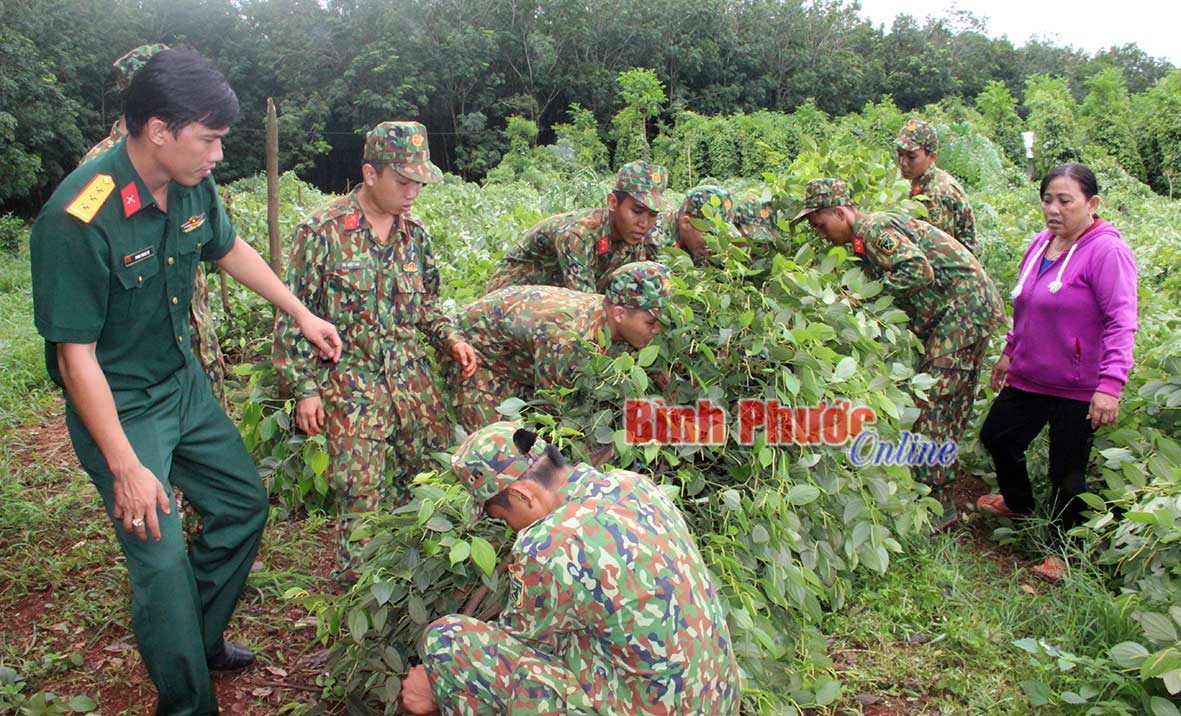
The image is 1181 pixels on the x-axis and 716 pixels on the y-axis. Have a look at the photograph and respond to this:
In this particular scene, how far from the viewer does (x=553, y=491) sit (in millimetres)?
2016

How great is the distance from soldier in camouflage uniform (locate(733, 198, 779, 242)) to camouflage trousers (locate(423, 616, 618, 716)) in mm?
2606

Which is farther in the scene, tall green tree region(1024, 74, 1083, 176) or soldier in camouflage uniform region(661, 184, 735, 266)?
tall green tree region(1024, 74, 1083, 176)

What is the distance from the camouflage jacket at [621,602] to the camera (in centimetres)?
187

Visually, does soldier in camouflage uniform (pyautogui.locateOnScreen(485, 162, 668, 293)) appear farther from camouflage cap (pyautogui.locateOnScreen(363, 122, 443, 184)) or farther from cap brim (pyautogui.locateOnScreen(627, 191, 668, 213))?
camouflage cap (pyautogui.locateOnScreen(363, 122, 443, 184))

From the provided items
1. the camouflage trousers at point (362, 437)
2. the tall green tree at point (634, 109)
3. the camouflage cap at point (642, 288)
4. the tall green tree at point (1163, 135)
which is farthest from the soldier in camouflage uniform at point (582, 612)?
the tall green tree at point (634, 109)

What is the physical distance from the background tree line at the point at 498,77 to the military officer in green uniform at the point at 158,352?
18601mm

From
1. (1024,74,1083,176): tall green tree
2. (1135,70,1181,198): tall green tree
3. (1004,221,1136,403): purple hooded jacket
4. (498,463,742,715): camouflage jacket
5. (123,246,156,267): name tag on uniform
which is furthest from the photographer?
(1135,70,1181,198): tall green tree

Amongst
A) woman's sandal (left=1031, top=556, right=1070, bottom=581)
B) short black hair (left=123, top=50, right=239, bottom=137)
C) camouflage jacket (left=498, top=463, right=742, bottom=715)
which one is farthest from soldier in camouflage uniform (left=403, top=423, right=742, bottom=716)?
woman's sandal (left=1031, top=556, right=1070, bottom=581)

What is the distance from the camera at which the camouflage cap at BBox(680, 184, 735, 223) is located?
4.09 metres

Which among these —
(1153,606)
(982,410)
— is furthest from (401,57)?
(1153,606)

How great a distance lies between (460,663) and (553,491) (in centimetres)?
43

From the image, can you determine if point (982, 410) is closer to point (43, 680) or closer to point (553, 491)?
point (553, 491)

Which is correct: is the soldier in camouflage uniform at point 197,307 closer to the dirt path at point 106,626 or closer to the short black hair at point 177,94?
the short black hair at point 177,94

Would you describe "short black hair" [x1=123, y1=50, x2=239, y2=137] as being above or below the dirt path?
above
